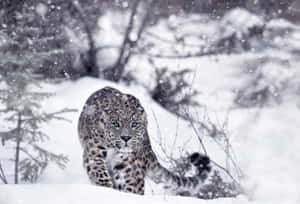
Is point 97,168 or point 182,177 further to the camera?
point 182,177

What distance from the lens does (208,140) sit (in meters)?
10.4

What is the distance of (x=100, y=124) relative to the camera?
6.43 metres

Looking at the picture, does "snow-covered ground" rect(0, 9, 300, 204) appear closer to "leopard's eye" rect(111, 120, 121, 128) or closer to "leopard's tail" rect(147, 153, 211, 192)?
"leopard's tail" rect(147, 153, 211, 192)

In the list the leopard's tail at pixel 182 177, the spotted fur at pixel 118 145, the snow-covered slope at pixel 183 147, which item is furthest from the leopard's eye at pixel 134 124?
the snow-covered slope at pixel 183 147

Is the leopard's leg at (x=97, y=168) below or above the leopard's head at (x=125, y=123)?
below

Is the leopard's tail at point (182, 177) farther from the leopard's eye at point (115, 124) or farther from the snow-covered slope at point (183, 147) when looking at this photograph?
the leopard's eye at point (115, 124)

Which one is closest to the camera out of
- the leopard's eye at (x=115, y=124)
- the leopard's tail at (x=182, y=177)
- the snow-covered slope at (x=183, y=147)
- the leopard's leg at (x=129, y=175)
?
the snow-covered slope at (x=183, y=147)

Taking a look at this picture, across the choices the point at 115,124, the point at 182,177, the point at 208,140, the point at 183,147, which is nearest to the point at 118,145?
the point at 115,124

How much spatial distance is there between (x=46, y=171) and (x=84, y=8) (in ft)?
17.8

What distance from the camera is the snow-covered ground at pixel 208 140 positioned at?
5148 millimetres

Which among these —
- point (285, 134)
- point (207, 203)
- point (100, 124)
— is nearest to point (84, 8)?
point (285, 134)

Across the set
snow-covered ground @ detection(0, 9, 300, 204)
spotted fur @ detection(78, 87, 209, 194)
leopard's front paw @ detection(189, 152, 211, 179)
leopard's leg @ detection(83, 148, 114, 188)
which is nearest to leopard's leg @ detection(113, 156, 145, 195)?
spotted fur @ detection(78, 87, 209, 194)

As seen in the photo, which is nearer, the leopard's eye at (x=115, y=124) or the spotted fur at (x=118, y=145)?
the spotted fur at (x=118, y=145)

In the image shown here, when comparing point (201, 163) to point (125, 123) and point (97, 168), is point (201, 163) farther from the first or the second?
point (97, 168)
